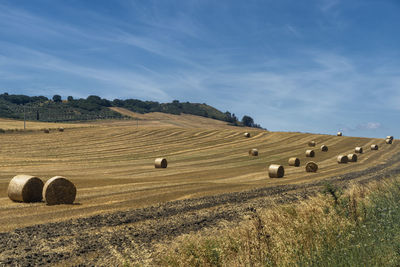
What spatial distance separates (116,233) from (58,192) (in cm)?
578

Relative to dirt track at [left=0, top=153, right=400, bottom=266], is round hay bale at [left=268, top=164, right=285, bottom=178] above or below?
above

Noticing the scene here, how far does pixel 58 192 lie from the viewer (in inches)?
634

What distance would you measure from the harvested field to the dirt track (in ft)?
0.12

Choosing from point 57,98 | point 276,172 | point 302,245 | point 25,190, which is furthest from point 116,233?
point 57,98

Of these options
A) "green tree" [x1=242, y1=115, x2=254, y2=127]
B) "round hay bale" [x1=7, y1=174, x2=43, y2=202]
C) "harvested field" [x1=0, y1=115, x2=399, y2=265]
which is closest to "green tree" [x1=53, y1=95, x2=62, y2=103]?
"green tree" [x1=242, y1=115, x2=254, y2=127]

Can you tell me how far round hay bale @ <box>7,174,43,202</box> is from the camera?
53.5 feet

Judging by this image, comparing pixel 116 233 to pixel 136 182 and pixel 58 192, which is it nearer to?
pixel 58 192

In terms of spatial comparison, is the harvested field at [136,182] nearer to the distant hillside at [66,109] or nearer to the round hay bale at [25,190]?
the round hay bale at [25,190]

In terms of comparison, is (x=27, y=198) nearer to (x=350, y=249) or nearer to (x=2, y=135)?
(x=350, y=249)

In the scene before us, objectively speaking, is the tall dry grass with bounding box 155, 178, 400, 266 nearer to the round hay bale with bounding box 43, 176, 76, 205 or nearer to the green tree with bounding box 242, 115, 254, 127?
the round hay bale with bounding box 43, 176, 76, 205

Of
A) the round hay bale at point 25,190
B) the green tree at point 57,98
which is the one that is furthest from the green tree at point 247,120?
the round hay bale at point 25,190

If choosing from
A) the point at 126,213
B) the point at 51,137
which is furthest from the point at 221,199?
the point at 51,137

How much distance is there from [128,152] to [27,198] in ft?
94.0

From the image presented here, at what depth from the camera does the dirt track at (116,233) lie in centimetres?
932
